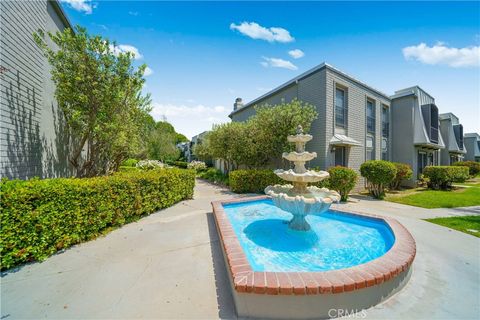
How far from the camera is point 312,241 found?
4.73 metres

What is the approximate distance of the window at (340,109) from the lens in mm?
12805

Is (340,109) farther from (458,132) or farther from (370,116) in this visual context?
(458,132)

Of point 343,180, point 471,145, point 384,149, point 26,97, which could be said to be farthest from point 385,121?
point 471,145

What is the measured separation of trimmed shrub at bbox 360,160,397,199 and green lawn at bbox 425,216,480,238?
12.0 ft

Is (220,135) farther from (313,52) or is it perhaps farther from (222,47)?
(313,52)

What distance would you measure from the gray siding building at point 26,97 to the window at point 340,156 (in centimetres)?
1513

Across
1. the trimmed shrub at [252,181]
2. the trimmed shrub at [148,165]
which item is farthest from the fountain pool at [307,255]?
the trimmed shrub at [148,165]

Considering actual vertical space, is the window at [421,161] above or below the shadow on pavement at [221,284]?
above

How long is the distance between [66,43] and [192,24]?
5.73 metres

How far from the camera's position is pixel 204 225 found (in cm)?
584

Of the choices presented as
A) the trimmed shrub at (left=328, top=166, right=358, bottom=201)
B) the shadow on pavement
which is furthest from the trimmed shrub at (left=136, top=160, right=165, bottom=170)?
the trimmed shrub at (left=328, top=166, right=358, bottom=201)

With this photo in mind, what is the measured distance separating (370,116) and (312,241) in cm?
1458

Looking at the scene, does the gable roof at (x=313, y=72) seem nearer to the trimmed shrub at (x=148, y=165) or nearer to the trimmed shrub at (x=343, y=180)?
the trimmed shrub at (x=343, y=180)

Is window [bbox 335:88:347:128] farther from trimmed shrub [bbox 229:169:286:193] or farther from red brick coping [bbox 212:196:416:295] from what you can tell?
red brick coping [bbox 212:196:416:295]
